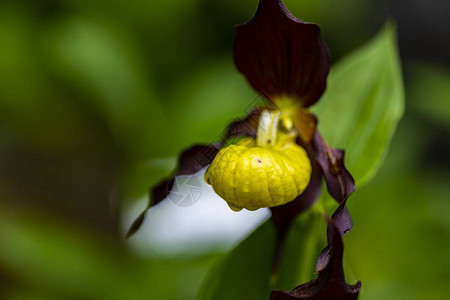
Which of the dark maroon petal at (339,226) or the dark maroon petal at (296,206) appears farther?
the dark maroon petal at (296,206)

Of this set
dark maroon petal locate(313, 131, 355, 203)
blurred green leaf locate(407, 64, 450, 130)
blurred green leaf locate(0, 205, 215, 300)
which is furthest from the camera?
blurred green leaf locate(407, 64, 450, 130)

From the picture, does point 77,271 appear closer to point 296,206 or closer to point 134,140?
point 134,140

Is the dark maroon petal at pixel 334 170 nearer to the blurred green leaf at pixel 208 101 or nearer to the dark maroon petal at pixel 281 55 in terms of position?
the dark maroon petal at pixel 281 55

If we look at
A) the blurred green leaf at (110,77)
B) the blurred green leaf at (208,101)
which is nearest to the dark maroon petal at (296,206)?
the blurred green leaf at (208,101)

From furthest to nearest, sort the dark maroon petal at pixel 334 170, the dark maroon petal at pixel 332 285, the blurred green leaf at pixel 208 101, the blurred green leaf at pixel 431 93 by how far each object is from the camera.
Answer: the blurred green leaf at pixel 431 93 → the blurred green leaf at pixel 208 101 → the dark maroon petal at pixel 334 170 → the dark maroon petal at pixel 332 285

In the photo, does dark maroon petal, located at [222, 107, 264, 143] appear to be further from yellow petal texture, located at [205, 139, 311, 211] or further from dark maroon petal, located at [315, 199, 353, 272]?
dark maroon petal, located at [315, 199, 353, 272]

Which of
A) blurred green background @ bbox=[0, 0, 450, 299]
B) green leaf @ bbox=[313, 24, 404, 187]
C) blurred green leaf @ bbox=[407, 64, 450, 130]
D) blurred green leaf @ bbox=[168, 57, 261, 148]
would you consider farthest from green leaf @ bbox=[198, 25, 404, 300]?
blurred green leaf @ bbox=[407, 64, 450, 130]

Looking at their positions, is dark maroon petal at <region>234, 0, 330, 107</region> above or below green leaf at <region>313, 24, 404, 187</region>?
above

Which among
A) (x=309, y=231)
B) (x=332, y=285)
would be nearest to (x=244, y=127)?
(x=309, y=231)
